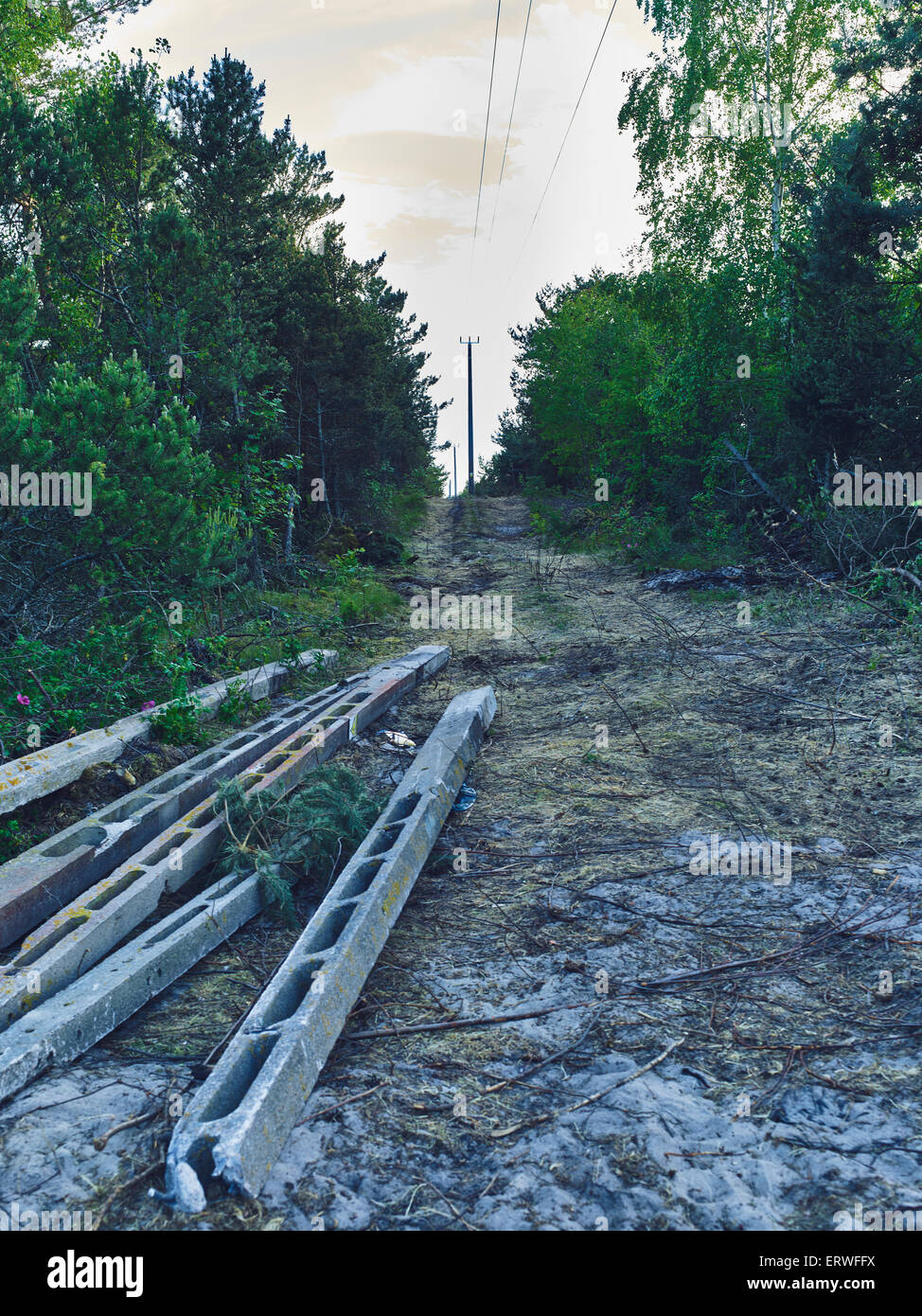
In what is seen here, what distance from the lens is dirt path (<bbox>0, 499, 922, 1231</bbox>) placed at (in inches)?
83.0

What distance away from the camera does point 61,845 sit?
12.8 feet

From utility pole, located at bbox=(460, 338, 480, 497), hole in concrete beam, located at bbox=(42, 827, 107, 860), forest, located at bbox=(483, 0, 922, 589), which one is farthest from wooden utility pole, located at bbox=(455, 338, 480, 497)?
hole in concrete beam, located at bbox=(42, 827, 107, 860)

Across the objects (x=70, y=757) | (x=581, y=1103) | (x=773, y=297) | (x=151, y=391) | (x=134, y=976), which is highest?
(x=773, y=297)

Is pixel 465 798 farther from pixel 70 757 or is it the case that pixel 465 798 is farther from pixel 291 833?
pixel 70 757

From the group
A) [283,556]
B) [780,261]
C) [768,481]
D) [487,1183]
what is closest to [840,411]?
[768,481]

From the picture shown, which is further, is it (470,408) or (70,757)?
(470,408)

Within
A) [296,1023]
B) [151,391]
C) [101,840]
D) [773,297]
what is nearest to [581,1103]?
[296,1023]

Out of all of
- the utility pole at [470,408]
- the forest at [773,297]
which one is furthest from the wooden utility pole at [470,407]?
the forest at [773,297]

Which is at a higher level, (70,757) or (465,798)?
(70,757)

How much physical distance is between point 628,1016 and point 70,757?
3.48 metres

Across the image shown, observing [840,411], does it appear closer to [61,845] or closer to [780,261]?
[780,261]

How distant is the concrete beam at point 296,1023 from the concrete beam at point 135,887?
0.83m

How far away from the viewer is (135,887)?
11.6ft

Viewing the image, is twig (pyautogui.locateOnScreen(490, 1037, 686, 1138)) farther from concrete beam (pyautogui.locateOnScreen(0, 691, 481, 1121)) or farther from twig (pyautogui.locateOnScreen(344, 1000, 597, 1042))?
concrete beam (pyautogui.locateOnScreen(0, 691, 481, 1121))
